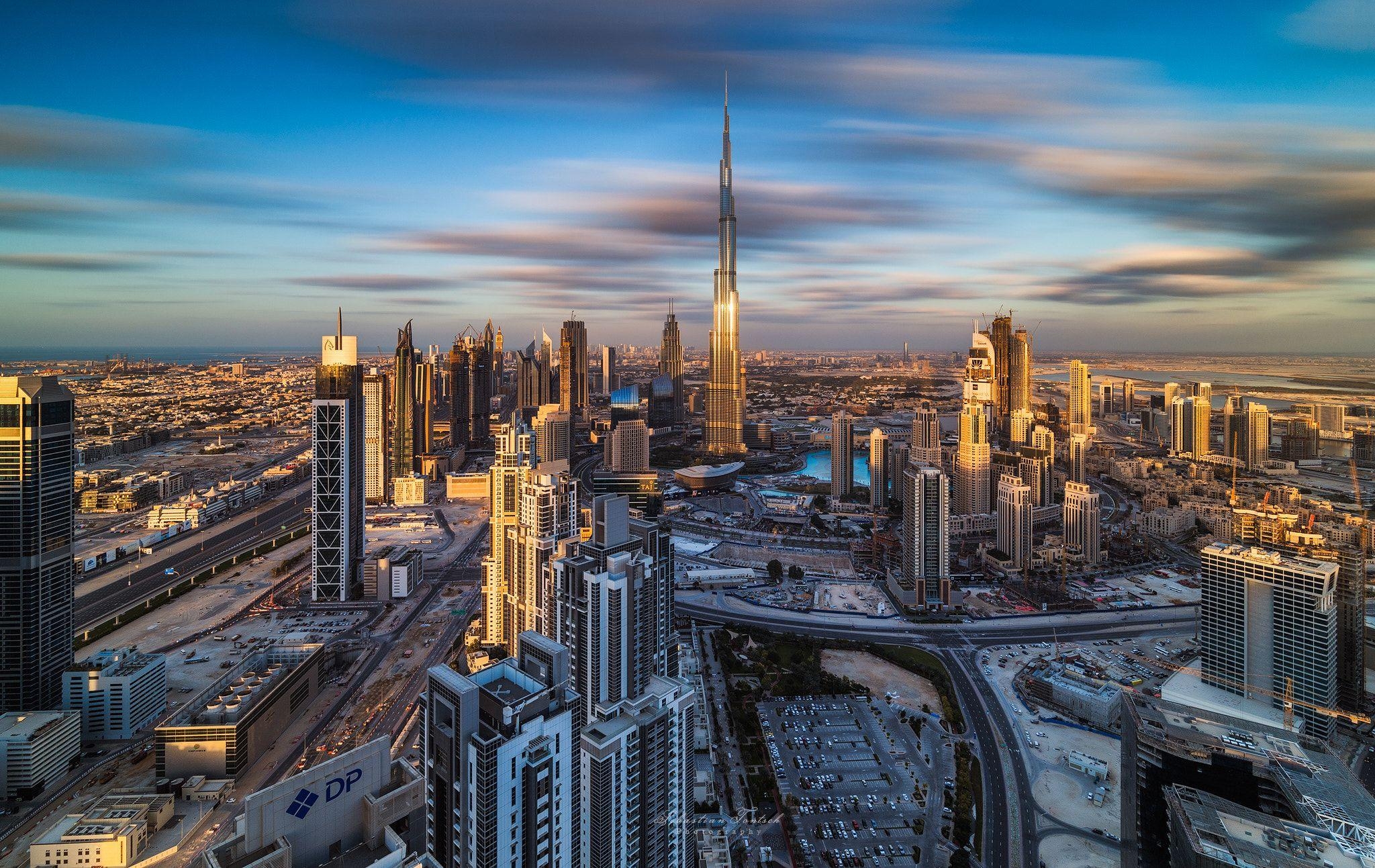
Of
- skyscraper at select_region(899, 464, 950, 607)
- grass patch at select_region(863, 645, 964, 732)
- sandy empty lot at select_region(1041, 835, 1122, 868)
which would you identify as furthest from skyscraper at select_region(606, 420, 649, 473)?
sandy empty lot at select_region(1041, 835, 1122, 868)

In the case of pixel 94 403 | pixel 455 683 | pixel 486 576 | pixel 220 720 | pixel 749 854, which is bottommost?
pixel 749 854

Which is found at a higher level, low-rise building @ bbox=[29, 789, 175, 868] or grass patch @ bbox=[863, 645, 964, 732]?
low-rise building @ bbox=[29, 789, 175, 868]

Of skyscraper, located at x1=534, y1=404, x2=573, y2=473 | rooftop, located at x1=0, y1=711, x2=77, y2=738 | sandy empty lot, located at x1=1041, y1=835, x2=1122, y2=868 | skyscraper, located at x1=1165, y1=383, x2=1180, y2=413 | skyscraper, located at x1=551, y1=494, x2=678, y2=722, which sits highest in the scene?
skyscraper, located at x1=1165, y1=383, x2=1180, y2=413

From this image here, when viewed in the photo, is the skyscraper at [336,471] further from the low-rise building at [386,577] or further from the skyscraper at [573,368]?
the skyscraper at [573,368]

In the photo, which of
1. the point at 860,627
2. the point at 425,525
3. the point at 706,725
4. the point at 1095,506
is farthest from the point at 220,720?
the point at 1095,506

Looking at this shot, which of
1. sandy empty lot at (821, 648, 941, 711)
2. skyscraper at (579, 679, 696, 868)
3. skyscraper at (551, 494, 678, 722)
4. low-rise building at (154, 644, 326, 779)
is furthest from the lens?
sandy empty lot at (821, 648, 941, 711)

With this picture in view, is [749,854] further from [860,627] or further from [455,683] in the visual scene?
[860,627]

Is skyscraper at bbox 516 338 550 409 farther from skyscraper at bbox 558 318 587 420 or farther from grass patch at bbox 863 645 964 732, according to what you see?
grass patch at bbox 863 645 964 732
